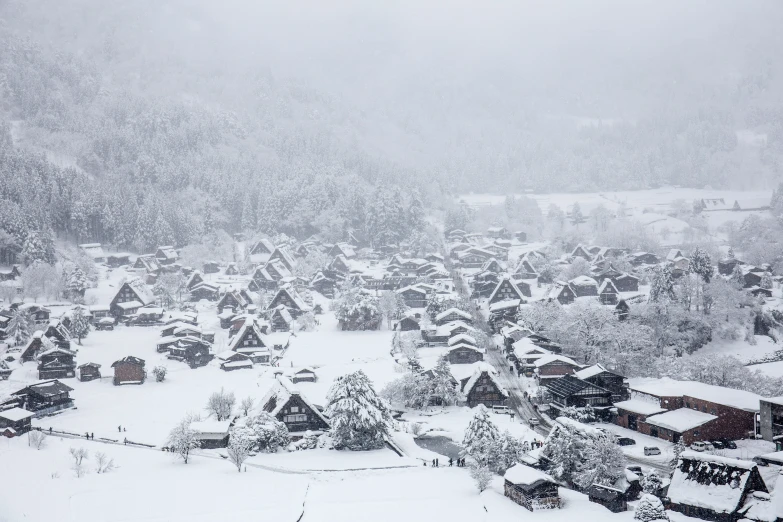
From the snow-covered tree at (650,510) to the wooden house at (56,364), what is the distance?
3769cm

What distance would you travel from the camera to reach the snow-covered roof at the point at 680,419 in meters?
34.3

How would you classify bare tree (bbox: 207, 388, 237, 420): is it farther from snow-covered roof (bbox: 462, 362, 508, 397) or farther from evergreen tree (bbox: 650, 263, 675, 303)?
evergreen tree (bbox: 650, 263, 675, 303)

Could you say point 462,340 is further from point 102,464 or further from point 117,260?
point 117,260

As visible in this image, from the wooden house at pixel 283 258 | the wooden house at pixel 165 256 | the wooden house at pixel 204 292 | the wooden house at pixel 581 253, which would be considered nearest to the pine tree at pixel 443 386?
the wooden house at pixel 204 292

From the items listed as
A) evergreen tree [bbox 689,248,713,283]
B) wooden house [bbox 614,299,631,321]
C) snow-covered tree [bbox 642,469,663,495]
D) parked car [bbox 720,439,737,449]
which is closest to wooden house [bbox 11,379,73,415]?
snow-covered tree [bbox 642,469,663,495]

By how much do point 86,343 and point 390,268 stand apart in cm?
3601

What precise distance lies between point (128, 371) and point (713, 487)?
116 ft

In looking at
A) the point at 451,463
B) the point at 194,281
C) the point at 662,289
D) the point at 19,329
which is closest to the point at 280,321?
the point at 194,281

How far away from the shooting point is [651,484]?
27.2m

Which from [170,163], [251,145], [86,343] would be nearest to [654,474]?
[86,343]

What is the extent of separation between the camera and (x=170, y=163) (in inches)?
4451

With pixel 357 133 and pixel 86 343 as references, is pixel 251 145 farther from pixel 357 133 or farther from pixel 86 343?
pixel 86 343

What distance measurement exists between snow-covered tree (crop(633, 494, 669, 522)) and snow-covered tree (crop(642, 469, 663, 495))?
2366 millimetres

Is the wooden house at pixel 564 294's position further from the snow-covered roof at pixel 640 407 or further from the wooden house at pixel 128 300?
the wooden house at pixel 128 300
